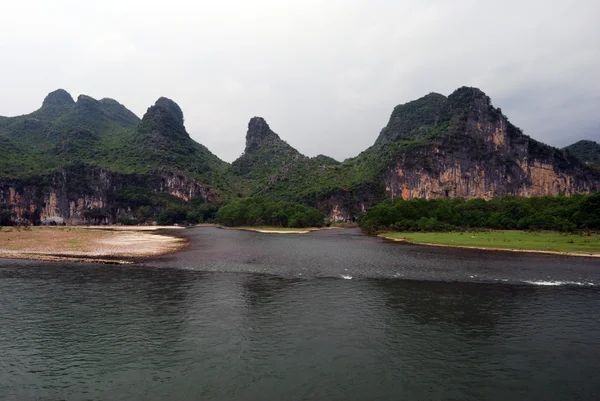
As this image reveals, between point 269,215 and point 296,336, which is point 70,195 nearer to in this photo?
point 269,215

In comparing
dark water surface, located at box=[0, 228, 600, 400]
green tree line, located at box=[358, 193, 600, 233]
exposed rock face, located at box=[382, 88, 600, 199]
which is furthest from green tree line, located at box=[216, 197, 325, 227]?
dark water surface, located at box=[0, 228, 600, 400]

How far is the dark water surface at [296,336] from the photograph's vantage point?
1348 centimetres

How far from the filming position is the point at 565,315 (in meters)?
22.3

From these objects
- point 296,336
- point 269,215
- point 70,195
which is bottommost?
point 296,336

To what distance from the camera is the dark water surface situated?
44.2ft

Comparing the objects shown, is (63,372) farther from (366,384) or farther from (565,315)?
(565,315)

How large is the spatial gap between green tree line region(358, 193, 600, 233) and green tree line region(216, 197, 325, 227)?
91.1 ft

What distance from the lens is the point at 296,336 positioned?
60.9ft

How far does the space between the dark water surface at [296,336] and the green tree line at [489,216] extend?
53.0 meters

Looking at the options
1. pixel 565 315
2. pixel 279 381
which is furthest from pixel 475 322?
pixel 279 381

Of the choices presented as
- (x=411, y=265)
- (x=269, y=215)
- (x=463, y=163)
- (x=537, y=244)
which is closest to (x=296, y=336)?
(x=411, y=265)

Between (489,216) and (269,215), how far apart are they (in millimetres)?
75355

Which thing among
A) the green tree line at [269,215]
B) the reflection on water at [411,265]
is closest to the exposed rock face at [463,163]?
the green tree line at [269,215]

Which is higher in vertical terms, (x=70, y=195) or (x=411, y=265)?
(x=70, y=195)
